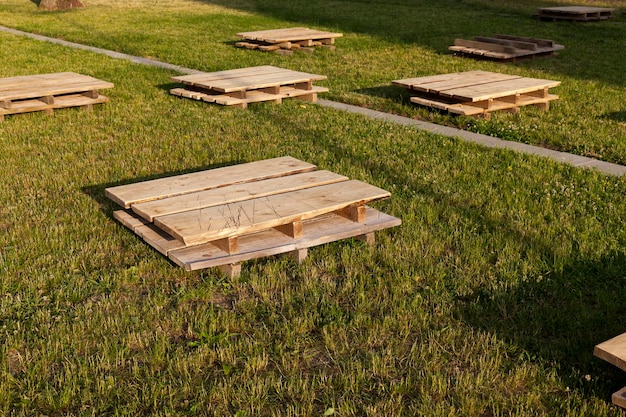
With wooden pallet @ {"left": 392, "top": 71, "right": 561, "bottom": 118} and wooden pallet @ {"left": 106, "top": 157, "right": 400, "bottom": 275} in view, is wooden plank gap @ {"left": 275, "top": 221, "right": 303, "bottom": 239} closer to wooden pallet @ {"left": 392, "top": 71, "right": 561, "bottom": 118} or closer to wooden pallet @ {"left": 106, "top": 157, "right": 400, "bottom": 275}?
wooden pallet @ {"left": 106, "top": 157, "right": 400, "bottom": 275}

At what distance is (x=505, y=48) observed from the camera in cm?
1634

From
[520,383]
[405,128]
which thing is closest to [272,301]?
[520,383]

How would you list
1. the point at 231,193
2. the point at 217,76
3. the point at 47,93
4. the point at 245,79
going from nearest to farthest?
the point at 231,193, the point at 47,93, the point at 245,79, the point at 217,76

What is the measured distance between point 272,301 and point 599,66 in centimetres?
1277

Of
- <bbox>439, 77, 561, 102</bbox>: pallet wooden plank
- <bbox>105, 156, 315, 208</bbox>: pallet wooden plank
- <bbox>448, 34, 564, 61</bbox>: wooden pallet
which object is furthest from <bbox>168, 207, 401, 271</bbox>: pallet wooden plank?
<bbox>448, 34, 564, 61</bbox>: wooden pallet

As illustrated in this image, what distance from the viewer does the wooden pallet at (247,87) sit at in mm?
11688

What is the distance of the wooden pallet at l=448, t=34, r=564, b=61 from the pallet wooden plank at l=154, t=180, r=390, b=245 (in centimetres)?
1095

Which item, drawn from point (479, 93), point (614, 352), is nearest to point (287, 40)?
point (479, 93)

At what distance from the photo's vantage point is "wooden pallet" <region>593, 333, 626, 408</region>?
144 inches

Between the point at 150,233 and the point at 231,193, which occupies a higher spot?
the point at 231,193

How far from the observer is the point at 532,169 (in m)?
8.05

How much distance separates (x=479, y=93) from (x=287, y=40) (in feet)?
26.9

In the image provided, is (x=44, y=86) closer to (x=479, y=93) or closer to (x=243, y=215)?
(x=479, y=93)

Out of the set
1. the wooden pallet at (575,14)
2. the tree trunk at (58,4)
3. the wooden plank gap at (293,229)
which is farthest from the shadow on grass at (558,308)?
the tree trunk at (58,4)
